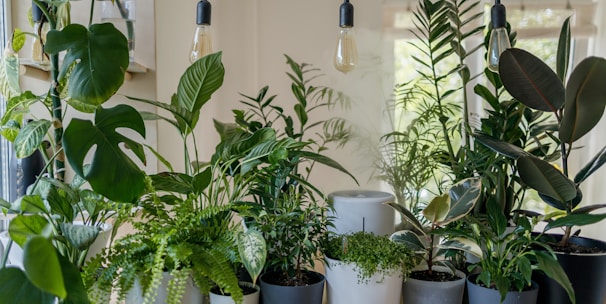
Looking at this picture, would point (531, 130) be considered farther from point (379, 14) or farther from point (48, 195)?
point (379, 14)

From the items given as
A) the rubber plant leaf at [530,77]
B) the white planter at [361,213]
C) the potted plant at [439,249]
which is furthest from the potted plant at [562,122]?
the white planter at [361,213]

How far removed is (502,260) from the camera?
1062 mm

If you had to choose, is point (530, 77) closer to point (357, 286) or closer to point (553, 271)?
point (553, 271)

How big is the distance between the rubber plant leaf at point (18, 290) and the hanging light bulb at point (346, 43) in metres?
0.97

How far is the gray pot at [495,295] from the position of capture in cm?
104

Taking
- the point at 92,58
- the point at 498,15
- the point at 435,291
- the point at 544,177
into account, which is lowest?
the point at 435,291

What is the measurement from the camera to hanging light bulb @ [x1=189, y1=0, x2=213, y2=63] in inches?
49.4

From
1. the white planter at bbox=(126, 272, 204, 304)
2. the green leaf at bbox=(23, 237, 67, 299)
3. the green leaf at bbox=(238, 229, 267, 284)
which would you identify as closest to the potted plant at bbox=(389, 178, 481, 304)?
the green leaf at bbox=(238, 229, 267, 284)

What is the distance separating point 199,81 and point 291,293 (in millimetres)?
505

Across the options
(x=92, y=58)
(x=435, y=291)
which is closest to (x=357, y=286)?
(x=435, y=291)

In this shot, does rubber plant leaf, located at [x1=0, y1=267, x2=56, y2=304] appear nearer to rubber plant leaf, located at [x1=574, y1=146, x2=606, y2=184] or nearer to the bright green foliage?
the bright green foliage

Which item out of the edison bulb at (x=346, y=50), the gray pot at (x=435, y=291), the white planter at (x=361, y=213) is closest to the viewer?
the gray pot at (x=435, y=291)

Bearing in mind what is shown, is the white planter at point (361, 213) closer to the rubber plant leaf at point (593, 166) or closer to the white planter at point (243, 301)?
the white planter at point (243, 301)

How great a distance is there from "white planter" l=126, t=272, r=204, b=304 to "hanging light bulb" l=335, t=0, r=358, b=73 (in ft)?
2.58
